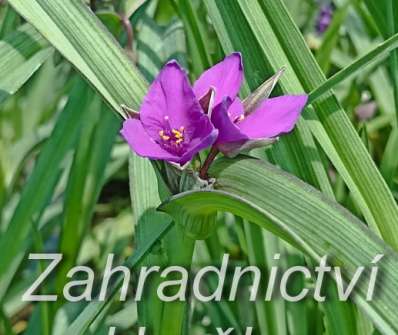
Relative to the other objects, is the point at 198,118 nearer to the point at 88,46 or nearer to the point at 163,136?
the point at 163,136

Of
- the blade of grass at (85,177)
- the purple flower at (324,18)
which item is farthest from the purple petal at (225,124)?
the purple flower at (324,18)

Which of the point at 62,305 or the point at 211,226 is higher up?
the point at 211,226

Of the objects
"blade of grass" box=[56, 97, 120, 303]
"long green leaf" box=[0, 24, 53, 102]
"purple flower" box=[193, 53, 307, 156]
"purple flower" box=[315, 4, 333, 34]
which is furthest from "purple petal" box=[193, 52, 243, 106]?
"purple flower" box=[315, 4, 333, 34]

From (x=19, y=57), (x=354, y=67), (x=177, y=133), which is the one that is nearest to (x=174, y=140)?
(x=177, y=133)

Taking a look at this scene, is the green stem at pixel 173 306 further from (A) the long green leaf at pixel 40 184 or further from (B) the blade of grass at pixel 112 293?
(A) the long green leaf at pixel 40 184

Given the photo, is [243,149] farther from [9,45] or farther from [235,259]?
[235,259]

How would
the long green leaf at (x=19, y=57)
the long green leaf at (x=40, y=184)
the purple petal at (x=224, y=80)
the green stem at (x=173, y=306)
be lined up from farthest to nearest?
1. the long green leaf at (x=40, y=184)
2. the long green leaf at (x=19, y=57)
3. the green stem at (x=173, y=306)
4. the purple petal at (x=224, y=80)

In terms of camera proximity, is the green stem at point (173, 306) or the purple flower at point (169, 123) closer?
the purple flower at point (169, 123)

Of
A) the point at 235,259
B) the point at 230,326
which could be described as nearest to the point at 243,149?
the point at 230,326
